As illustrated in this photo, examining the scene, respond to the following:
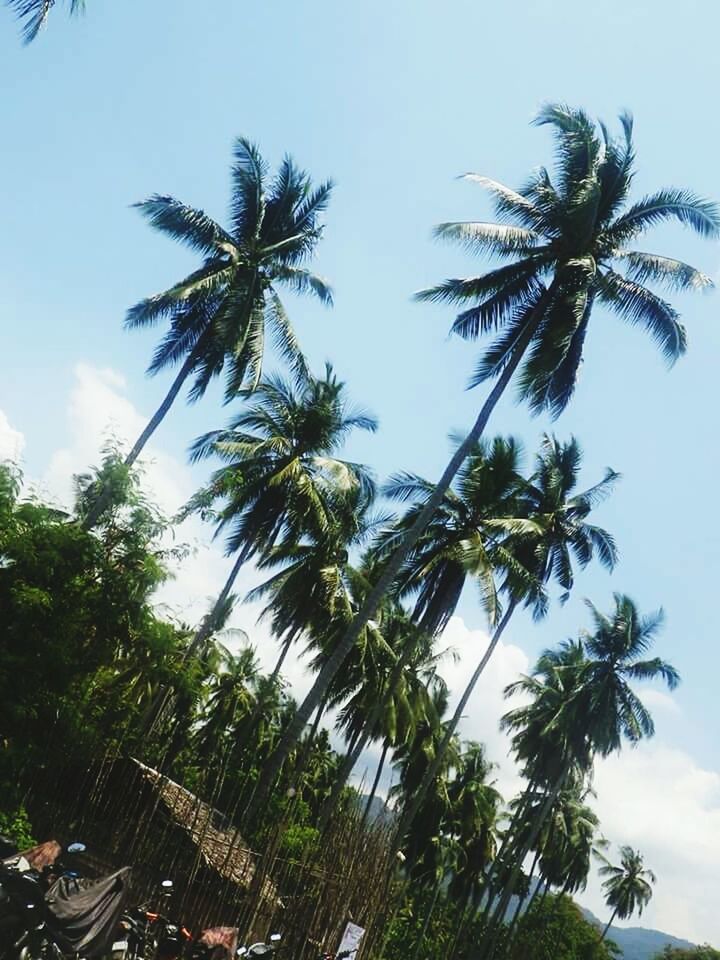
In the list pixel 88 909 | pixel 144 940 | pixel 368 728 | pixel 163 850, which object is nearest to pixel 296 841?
pixel 368 728

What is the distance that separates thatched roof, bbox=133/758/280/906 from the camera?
1473cm

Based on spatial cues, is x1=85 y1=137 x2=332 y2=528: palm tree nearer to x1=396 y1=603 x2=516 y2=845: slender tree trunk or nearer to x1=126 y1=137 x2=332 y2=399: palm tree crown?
x1=126 y1=137 x2=332 y2=399: palm tree crown

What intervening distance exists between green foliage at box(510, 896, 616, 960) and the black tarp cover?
36462 millimetres

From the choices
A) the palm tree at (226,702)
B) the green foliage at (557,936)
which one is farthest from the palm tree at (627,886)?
the palm tree at (226,702)

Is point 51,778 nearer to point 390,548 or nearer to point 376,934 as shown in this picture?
point 376,934

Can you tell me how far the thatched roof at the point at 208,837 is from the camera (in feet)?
48.3

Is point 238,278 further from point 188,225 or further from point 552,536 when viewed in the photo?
point 552,536

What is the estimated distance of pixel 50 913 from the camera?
330 inches

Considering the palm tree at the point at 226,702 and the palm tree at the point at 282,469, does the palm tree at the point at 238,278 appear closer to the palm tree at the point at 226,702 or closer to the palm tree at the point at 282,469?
the palm tree at the point at 282,469

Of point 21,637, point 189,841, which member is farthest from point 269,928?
point 21,637

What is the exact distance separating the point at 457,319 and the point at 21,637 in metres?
13.2

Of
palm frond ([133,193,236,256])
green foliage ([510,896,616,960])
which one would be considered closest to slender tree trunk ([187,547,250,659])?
palm frond ([133,193,236,256])

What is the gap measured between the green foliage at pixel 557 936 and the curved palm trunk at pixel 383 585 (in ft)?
94.2

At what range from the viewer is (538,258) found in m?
19.4
